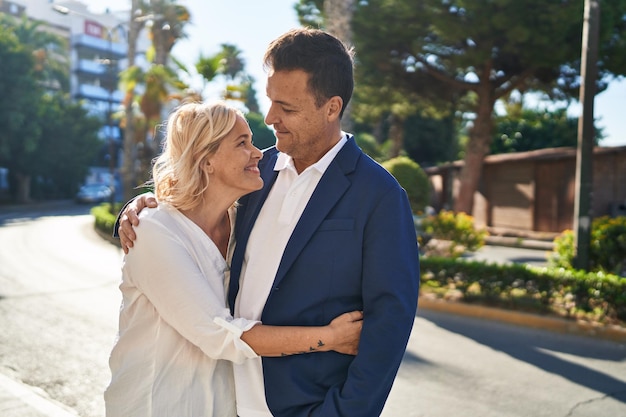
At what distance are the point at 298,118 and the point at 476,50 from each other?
20.5 meters

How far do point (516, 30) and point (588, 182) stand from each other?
445 inches

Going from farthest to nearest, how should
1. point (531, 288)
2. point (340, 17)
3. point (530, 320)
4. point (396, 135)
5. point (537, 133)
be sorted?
point (537, 133) → point (396, 135) → point (340, 17) → point (531, 288) → point (530, 320)

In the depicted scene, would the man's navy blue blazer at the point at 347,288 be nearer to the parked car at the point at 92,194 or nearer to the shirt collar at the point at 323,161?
the shirt collar at the point at 323,161

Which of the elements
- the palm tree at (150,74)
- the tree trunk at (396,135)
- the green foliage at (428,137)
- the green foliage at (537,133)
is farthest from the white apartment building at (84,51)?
the green foliage at (537,133)

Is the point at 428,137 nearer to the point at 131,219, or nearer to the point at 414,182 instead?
the point at 414,182

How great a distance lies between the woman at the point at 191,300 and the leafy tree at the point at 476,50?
1909 centimetres

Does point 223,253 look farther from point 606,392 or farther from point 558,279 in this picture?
point 558,279

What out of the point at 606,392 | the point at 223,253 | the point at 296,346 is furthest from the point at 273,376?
the point at 606,392

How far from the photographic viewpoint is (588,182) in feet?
31.7

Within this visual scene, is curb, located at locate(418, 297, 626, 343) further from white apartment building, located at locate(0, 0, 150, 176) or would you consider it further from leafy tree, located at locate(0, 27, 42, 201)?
white apartment building, located at locate(0, 0, 150, 176)

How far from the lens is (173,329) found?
6.70 ft

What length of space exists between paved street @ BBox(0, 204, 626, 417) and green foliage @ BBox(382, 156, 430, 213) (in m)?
5.40

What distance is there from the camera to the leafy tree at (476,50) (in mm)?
19688

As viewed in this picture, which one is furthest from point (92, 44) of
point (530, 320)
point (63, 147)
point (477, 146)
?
point (530, 320)
